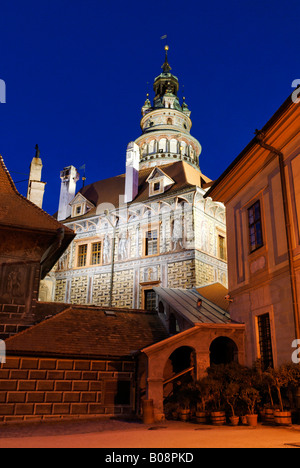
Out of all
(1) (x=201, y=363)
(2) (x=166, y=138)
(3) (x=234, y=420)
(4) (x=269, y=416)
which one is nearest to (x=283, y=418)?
(4) (x=269, y=416)

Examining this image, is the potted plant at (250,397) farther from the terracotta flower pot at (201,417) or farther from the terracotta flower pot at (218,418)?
the terracotta flower pot at (201,417)

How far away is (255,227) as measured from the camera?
12.1 metres

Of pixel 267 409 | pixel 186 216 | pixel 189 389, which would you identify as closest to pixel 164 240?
pixel 186 216

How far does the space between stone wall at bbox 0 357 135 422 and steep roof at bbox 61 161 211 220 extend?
46.4ft

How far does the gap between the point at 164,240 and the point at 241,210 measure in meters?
10.7

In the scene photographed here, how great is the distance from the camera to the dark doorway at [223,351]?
1216 centimetres

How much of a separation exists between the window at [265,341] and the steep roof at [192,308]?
1565 millimetres

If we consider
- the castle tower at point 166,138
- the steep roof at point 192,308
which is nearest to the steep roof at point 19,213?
the steep roof at point 192,308

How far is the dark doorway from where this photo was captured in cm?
1216

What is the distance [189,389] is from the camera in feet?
34.3

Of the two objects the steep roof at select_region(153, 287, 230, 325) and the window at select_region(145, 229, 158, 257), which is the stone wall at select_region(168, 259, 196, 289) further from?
the steep roof at select_region(153, 287, 230, 325)

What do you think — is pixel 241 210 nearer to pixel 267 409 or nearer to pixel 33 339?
pixel 267 409

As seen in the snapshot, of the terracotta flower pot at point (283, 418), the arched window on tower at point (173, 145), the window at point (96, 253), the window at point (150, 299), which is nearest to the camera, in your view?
the terracotta flower pot at point (283, 418)

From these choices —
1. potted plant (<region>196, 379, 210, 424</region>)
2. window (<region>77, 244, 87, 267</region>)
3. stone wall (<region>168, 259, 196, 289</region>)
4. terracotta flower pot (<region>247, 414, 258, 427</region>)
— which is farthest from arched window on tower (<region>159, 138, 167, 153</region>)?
terracotta flower pot (<region>247, 414, 258, 427</region>)
